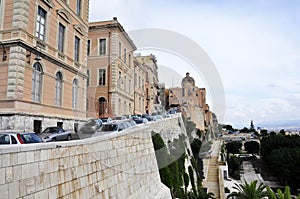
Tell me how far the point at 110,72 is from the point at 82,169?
325 inches

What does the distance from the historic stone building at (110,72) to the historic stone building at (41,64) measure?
6.75 ft

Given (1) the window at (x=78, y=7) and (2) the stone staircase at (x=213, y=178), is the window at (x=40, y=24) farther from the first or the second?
(2) the stone staircase at (x=213, y=178)

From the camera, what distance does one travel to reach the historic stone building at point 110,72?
11.6 metres

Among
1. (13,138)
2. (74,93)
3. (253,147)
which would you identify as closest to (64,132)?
(13,138)

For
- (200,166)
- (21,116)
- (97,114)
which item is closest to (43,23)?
(21,116)

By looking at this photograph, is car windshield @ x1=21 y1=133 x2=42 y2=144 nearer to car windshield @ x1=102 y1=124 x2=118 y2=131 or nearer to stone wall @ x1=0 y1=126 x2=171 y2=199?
stone wall @ x1=0 y1=126 x2=171 y2=199

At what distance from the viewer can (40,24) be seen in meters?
16.4

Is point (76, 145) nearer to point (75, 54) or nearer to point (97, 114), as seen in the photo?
point (97, 114)

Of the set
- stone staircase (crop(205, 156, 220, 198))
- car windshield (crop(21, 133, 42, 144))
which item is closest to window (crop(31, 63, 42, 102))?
car windshield (crop(21, 133, 42, 144))

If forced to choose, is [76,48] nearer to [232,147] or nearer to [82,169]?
[82,169]

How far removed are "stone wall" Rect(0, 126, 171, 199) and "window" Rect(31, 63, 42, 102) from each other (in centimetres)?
797

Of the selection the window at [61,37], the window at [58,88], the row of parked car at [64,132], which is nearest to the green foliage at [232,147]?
the row of parked car at [64,132]

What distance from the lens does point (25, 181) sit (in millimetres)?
4836

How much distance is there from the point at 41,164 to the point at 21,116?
33.0 feet
